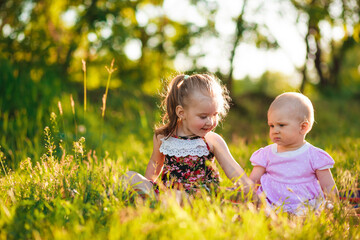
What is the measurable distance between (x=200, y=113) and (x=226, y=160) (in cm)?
42

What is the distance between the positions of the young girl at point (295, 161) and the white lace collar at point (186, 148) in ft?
1.78

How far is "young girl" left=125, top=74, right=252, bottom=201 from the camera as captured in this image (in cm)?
261

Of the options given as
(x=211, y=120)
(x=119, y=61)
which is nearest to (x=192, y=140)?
(x=211, y=120)

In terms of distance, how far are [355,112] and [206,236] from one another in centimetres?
964

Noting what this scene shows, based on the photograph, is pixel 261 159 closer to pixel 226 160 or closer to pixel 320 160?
pixel 226 160

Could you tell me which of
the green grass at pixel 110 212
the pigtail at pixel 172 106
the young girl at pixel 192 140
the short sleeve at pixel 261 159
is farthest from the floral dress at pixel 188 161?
the short sleeve at pixel 261 159

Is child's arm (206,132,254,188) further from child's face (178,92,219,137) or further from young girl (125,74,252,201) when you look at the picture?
child's face (178,92,219,137)

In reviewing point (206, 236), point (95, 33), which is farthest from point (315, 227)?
point (95, 33)

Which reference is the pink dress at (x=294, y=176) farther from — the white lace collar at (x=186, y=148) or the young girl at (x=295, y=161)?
the white lace collar at (x=186, y=148)

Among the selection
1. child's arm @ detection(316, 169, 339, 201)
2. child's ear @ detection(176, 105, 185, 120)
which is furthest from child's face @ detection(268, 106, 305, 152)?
child's ear @ detection(176, 105, 185, 120)

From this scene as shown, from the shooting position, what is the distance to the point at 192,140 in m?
2.72

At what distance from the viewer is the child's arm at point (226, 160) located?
8.60 ft

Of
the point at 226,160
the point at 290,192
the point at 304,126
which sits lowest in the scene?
the point at 290,192

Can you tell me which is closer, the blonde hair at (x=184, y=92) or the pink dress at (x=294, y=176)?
the pink dress at (x=294, y=176)
